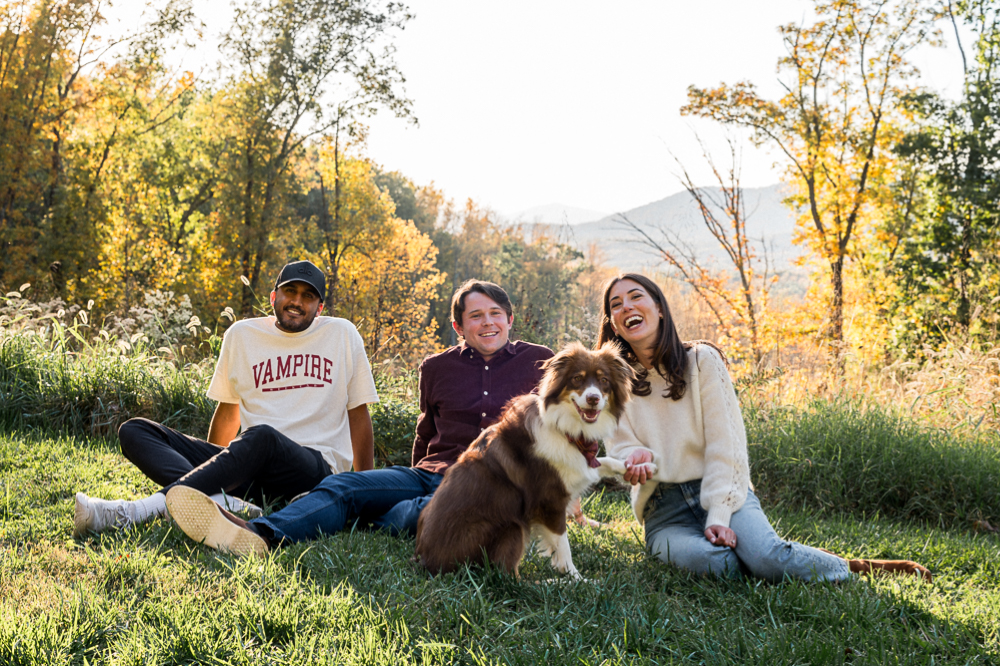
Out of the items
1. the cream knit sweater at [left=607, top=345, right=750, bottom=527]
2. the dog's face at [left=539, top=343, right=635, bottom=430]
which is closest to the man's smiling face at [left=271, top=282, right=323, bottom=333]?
the dog's face at [left=539, top=343, right=635, bottom=430]

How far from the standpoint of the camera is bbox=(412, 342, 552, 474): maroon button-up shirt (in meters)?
4.22

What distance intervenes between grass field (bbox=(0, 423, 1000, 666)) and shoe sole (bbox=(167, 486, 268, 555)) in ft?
0.33

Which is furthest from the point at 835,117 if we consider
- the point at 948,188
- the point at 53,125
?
the point at 53,125

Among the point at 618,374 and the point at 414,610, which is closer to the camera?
the point at 414,610

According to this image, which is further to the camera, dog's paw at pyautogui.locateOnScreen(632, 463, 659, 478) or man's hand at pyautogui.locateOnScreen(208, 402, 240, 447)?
man's hand at pyautogui.locateOnScreen(208, 402, 240, 447)

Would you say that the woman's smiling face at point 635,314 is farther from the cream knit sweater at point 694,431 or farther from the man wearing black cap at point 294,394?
the man wearing black cap at point 294,394

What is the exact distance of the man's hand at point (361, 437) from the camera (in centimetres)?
447

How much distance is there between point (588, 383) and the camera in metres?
3.22

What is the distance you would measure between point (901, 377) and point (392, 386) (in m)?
6.24

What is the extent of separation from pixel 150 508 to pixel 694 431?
9.88 ft

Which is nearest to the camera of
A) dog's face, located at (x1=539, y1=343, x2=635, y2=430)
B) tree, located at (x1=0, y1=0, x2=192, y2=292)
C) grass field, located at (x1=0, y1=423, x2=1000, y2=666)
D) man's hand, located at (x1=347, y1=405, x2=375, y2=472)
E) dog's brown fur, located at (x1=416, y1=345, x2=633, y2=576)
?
grass field, located at (x1=0, y1=423, x2=1000, y2=666)

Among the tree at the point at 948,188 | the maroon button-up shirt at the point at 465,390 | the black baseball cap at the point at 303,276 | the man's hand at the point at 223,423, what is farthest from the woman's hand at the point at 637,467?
the tree at the point at 948,188

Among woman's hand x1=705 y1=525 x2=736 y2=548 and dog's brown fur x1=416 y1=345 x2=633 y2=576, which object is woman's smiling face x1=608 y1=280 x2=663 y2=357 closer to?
dog's brown fur x1=416 y1=345 x2=633 y2=576

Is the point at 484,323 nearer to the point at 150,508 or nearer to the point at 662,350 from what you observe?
the point at 662,350
